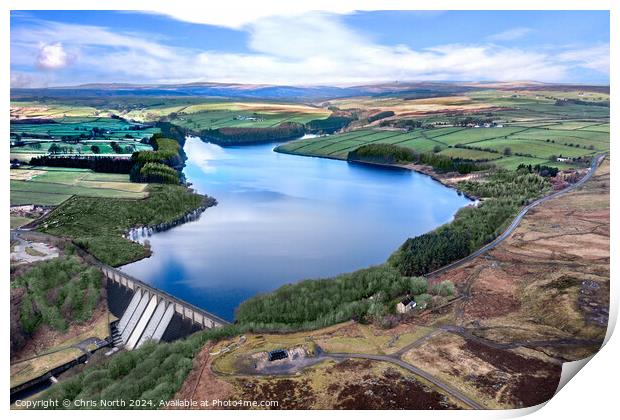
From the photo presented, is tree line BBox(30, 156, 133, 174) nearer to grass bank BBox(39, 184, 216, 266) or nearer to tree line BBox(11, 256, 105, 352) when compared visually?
grass bank BBox(39, 184, 216, 266)

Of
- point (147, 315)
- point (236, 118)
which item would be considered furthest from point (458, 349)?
point (236, 118)

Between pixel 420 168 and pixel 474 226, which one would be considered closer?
pixel 474 226

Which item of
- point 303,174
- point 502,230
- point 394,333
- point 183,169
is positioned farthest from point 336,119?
point 394,333

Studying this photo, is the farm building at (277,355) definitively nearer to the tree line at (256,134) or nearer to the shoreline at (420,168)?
the shoreline at (420,168)

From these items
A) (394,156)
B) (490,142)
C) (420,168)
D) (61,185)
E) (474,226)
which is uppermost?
(490,142)

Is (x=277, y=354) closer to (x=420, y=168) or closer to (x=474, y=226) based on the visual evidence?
(x=474, y=226)

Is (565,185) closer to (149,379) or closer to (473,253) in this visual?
(473,253)
